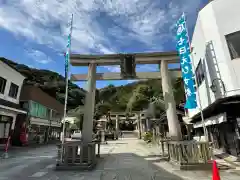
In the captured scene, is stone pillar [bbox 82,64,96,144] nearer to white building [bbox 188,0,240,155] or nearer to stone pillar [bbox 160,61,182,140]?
stone pillar [bbox 160,61,182,140]

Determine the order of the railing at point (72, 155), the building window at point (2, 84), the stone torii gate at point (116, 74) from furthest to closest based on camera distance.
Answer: the building window at point (2, 84) < the stone torii gate at point (116, 74) < the railing at point (72, 155)

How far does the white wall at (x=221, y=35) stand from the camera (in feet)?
24.0

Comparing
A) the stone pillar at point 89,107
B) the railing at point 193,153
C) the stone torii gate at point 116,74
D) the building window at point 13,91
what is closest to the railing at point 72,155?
the stone pillar at point 89,107

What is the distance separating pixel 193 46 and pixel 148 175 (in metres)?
9.07

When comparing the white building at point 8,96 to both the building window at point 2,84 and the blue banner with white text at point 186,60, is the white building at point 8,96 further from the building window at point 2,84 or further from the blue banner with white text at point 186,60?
the blue banner with white text at point 186,60

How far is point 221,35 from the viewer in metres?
7.93

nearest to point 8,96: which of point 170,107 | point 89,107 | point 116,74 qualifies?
point 89,107

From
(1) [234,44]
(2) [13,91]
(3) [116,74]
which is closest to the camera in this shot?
(1) [234,44]

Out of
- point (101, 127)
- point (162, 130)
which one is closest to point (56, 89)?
point (101, 127)

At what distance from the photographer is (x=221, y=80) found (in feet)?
25.2

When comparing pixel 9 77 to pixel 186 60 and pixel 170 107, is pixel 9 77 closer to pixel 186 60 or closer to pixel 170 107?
pixel 170 107

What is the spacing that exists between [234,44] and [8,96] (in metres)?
18.9

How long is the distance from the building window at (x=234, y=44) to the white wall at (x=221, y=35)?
0.53 feet

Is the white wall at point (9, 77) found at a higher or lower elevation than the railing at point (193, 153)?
higher
